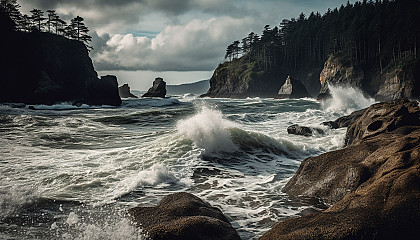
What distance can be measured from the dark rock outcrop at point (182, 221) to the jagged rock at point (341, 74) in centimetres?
5285

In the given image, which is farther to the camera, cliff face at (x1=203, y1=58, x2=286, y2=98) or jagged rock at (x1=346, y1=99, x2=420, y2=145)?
cliff face at (x1=203, y1=58, x2=286, y2=98)

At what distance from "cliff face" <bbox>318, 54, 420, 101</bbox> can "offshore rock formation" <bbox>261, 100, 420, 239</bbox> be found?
146 feet

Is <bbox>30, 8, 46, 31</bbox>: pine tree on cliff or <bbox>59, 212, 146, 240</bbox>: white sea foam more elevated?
<bbox>30, 8, 46, 31</bbox>: pine tree on cliff

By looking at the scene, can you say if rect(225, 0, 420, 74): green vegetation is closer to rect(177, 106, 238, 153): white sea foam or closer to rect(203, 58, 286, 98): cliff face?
rect(203, 58, 286, 98): cliff face

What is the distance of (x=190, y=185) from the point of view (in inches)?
282

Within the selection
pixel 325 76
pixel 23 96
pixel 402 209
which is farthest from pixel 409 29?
pixel 23 96

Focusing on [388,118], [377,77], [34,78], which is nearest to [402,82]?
[377,77]

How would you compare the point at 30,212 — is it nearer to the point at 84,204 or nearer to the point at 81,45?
the point at 84,204

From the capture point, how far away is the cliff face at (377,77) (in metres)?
42.4

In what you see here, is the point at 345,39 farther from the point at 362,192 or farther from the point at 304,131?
the point at 362,192

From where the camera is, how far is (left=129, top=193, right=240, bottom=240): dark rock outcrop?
3413 millimetres

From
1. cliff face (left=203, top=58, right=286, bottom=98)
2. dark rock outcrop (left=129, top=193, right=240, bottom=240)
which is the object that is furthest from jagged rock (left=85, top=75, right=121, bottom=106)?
cliff face (left=203, top=58, right=286, bottom=98)

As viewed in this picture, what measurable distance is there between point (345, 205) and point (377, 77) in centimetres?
5863

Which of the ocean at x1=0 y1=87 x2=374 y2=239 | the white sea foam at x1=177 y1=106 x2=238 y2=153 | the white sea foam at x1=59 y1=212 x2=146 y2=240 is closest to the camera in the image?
the white sea foam at x1=59 y1=212 x2=146 y2=240
